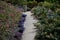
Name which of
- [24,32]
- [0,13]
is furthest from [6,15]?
[24,32]

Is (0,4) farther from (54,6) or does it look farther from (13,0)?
(54,6)

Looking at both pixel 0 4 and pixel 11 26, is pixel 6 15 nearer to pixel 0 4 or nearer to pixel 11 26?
pixel 11 26

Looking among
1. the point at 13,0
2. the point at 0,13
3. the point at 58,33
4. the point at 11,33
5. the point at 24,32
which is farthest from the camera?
the point at 13,0

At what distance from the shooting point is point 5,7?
26.3 ft

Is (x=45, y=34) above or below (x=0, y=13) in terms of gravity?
below

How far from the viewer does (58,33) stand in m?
7.32

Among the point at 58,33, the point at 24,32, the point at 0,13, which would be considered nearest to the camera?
the point at 0,13

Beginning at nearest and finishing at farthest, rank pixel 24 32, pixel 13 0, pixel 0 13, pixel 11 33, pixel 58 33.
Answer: pixel 11 33
pixel 0 13
pixel 58 33
pixel 24 32
pixel 13 0

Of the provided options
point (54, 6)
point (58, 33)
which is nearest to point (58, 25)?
point (58, 33)

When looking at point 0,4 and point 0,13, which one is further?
point 0,4

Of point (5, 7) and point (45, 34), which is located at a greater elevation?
point (5, 7)

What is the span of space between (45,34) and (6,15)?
160 cm

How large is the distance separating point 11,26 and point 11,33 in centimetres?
40

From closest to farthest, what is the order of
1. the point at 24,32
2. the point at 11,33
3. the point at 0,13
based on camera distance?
the point at 11,33
the point at 0,13
the point at 24,32
